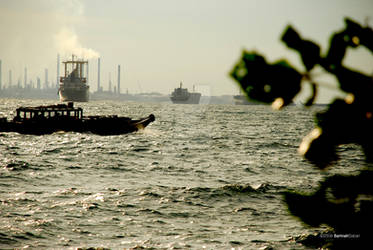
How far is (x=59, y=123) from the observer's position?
4800 cm

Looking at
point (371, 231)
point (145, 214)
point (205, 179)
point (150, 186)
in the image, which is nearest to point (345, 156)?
point (205, 179)

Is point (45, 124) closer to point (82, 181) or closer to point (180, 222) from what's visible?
point (82, 181)

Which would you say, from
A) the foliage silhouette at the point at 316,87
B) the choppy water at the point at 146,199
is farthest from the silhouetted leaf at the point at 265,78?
the choppy water at the point at 146,199

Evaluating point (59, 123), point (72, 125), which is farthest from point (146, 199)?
point (59, 123)

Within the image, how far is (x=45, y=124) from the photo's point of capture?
154 feet

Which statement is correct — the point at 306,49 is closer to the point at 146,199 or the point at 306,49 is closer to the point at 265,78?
the point at 265,78

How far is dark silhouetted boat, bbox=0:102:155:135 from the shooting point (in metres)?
46.1

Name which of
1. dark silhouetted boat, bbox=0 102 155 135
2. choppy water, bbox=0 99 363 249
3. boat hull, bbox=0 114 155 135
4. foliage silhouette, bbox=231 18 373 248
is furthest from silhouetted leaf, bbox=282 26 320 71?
boat hull, bbox=0 114 155 135

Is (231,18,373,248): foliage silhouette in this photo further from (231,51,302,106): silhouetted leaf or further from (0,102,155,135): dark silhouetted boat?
(0,102,155,135): dark silhouetted boat

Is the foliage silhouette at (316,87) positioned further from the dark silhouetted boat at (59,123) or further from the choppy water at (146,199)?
the dark silhouetted boat at (59,123)

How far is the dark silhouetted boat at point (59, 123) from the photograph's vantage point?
151 feet

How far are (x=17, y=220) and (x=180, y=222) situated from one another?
585 centimetres

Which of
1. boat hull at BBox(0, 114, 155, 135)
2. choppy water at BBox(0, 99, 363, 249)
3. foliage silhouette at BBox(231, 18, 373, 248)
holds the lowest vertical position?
choppy water at BBox(0, 99, 363, 249)

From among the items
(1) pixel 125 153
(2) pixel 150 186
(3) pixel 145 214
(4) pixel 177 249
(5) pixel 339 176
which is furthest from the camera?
(1) pixel 125 153
